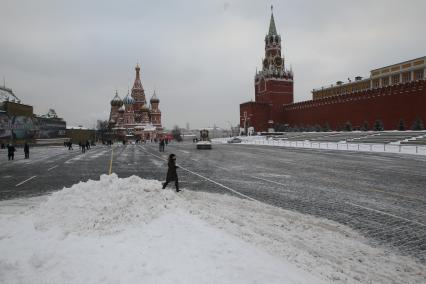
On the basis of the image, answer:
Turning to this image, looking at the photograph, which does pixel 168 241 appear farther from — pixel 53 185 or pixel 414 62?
pixel 414 62

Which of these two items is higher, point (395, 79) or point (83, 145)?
point (395, 79)

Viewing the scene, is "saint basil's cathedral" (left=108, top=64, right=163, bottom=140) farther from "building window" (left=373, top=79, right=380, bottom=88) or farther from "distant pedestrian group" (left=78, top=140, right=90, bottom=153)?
"building window" (left=373, top=79, right=380, bottom=88)

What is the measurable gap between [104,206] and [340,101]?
242 feet

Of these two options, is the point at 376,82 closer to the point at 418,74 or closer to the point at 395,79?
the point at 395,79

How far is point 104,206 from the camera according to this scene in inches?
278

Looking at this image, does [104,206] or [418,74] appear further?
[418,74]

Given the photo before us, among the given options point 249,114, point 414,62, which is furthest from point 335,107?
point 249,114

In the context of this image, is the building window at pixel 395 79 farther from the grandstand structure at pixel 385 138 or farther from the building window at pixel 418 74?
the grandstand structure at pixel 385 138

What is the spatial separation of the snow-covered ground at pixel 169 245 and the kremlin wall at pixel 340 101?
175 ft

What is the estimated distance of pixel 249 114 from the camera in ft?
300

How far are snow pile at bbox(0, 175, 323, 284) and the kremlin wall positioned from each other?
5483cm

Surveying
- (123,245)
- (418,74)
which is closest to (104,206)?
(123,245)

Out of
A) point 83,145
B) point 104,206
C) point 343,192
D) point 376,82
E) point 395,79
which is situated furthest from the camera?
point 376,82

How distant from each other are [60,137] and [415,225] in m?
87.6
